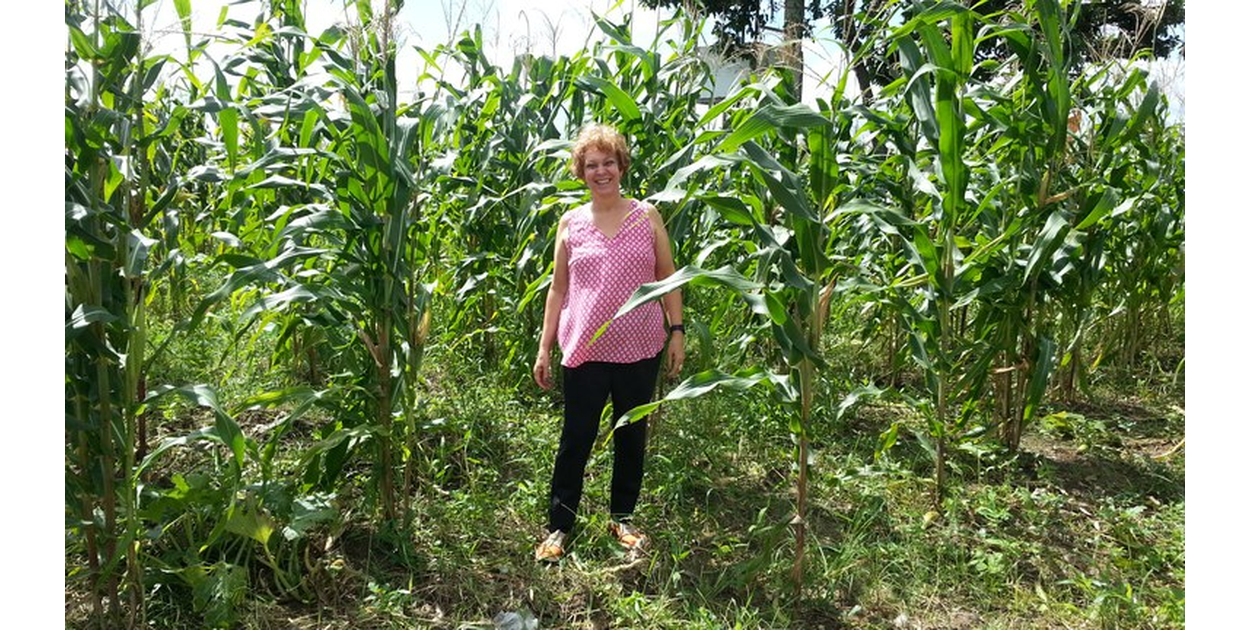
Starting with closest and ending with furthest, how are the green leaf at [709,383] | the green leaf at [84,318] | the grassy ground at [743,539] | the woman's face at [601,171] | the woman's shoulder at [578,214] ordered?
the green leaf at [84,318]
the green leaf at [709,383]
the grassy ground at [743,539]
the woman's face at [601,171]
the woman's shoulder at [578,214]

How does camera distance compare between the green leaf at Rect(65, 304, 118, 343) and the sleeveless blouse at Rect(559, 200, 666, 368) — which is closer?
the green leaf at Rect(65, 304, 118, 343)

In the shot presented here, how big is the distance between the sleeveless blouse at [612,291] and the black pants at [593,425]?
57 millimetres

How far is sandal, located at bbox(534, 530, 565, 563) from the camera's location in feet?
9.56

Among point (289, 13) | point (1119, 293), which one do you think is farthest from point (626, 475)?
point (1119, 293)

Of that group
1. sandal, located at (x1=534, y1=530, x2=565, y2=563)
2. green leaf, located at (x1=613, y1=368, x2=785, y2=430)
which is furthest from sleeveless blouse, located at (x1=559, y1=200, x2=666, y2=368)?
sandal, located at (x1=534, y1=530, x2=565, y2=563)

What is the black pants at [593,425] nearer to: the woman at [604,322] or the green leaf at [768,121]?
the woman at [604,322]

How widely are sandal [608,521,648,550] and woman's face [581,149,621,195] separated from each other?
4.01ft

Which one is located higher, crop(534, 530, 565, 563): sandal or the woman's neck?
the woman's neck

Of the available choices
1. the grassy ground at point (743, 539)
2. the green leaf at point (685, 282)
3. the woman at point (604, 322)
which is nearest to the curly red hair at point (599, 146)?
the woman at point (604, 322)

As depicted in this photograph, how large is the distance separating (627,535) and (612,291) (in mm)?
902

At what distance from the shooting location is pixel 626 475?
3041 millimetres

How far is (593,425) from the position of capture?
115 inches

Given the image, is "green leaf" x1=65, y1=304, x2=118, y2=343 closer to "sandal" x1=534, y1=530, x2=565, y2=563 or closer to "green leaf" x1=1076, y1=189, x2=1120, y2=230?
"sandal" x1=534, y1=530, x2=565, y2=563

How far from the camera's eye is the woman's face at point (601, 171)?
2824 millimetres
